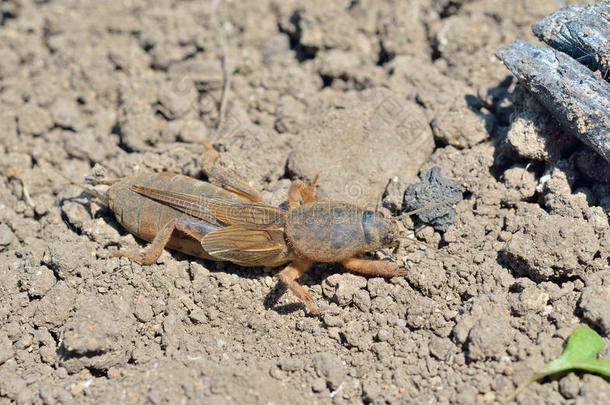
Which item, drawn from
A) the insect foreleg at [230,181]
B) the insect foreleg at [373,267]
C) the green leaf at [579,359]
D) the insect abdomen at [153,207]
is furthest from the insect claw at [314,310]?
the green leaf at [579,359]

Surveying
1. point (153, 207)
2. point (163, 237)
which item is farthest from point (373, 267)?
point (153, 207)

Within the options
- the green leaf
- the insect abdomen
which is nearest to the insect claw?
the insect abdomen

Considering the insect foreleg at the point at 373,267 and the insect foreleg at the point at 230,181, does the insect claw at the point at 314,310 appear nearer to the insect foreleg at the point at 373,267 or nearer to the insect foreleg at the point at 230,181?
the insect foreleg at the point at 373,267

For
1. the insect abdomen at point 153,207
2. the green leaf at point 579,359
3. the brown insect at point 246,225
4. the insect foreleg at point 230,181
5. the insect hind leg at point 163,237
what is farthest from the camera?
the insect foreleg at point 230,181

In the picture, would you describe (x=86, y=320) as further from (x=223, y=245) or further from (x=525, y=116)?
(x=525, y=116)

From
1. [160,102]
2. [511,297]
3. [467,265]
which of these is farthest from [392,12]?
[511,297]

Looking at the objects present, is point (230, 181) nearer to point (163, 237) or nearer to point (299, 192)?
point (299, 192)

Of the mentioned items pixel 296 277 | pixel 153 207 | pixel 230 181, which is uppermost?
pixel 230 181

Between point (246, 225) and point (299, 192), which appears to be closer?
point (246, 225)
